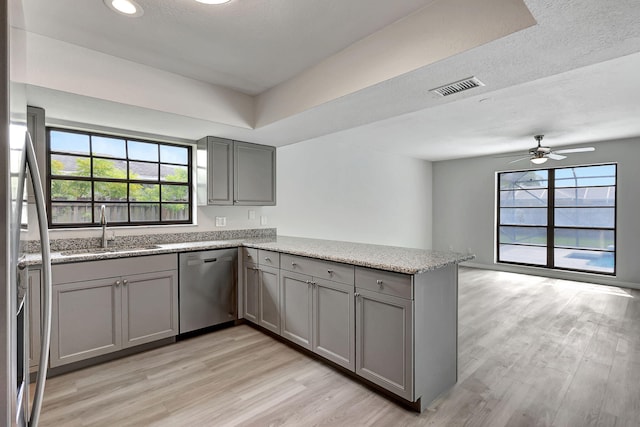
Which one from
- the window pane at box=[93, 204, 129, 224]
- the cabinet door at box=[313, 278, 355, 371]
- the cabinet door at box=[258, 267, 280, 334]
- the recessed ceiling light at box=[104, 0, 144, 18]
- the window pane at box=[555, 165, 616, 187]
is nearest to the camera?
the recessed ceiling light at box=[104, 0, 144, 18]

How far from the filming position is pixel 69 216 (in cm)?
306

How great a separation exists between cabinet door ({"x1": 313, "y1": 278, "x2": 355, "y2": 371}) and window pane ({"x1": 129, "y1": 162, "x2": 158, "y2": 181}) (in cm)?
226

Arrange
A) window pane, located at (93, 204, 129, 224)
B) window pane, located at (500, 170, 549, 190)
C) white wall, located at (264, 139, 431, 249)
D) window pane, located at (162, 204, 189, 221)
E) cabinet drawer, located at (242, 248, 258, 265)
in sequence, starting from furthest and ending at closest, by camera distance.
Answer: window pane, located at (500, 170, 549, 190) < white wall, located at (264, 139, 431, 249) < window pane, located at (162, 204, 189, 221) < cabinet drawer, located at (242, 248, 258, 265) < window pane, located at (93, 204, 129, 224)

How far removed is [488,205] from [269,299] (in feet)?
17.9

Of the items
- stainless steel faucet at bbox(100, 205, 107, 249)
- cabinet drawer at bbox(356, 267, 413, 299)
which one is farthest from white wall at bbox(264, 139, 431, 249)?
cabinet drawer at bbox(356, 267, 413, 299)

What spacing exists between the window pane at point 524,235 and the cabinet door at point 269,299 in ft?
18.3

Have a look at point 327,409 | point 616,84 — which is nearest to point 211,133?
point 327,409

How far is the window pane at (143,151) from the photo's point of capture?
11.3 feet

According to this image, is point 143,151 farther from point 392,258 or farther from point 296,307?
point 392,258

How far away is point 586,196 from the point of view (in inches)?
228

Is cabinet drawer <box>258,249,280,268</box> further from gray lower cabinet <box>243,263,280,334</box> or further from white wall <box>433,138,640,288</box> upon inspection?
white wall <box>433,138,640,288</box>

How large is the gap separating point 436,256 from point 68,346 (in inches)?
112

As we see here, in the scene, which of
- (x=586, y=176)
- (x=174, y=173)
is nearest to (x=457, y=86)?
(x=174, y=173)

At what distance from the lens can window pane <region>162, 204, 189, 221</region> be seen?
369cm
